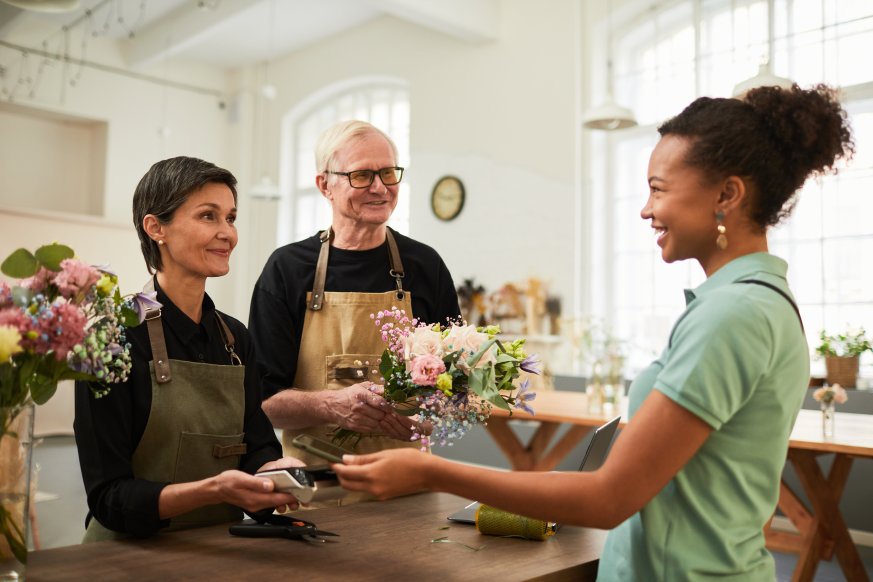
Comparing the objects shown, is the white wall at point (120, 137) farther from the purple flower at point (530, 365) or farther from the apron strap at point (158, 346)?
the purple flower at point (530, 365)

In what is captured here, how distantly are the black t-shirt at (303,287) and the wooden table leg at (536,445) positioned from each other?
2.92 meters

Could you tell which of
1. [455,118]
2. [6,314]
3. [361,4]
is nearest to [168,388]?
[6,314]

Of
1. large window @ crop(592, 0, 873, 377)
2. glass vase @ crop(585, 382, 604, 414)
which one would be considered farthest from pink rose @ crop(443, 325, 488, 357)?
large window @ crop(592, 0, 873, 377)

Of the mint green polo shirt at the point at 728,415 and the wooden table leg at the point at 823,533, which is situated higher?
the mint green polo shirt at the point at 728,415

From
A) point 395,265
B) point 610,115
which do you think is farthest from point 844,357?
point 395,265

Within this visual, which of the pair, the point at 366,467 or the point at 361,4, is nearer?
the point at 366,467

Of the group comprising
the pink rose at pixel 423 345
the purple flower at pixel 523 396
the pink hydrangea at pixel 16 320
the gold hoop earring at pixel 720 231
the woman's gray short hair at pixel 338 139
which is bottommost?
the purple flower at pixel 523 396

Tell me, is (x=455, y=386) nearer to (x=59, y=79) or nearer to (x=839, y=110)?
(x=839, y=110)

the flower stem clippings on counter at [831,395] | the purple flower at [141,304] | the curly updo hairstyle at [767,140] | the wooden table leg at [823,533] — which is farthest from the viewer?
the wooden table leg at [823,533]

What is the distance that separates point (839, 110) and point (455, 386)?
88 centimetres

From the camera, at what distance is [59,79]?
10.0m

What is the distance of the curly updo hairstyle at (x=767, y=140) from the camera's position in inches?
51.4

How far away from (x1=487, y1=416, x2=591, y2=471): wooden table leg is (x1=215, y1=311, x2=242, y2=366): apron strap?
3.46 m

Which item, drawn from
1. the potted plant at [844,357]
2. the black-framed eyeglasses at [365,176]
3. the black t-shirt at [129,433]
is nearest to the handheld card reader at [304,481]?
the black t-shirt at [129,433]
